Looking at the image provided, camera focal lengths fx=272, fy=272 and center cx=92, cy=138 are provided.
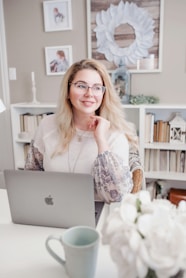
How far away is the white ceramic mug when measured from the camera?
64cm

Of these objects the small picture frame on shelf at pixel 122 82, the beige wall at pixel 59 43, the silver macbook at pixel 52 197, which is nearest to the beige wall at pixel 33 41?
the beige wall at pixel 59 43

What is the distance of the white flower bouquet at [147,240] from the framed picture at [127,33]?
90.1 inches

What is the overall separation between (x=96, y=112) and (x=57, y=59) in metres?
1.51

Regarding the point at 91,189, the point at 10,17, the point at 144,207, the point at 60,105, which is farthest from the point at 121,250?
the point at 10,17

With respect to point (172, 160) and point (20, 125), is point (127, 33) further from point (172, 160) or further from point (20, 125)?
point (20, 125)

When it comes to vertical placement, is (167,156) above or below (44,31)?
below

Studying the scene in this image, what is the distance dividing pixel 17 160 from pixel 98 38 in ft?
5.05

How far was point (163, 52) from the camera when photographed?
2574 millimetres

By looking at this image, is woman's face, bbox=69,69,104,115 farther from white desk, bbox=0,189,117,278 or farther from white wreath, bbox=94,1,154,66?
white wreath, bbox=94,1,154,66

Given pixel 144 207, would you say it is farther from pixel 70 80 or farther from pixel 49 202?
pixel 70 80

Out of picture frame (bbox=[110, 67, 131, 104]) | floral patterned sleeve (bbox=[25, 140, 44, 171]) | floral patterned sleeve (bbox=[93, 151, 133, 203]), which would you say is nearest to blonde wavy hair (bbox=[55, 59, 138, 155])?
floral patterned sleeve (bbox=[25, 140, 44, 171])

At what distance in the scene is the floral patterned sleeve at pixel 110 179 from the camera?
1.22 meters

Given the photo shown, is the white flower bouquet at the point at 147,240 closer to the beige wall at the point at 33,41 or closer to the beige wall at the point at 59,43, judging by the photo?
the beige wall at the point at 59,43

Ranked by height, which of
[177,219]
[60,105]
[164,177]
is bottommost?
[164,177]
